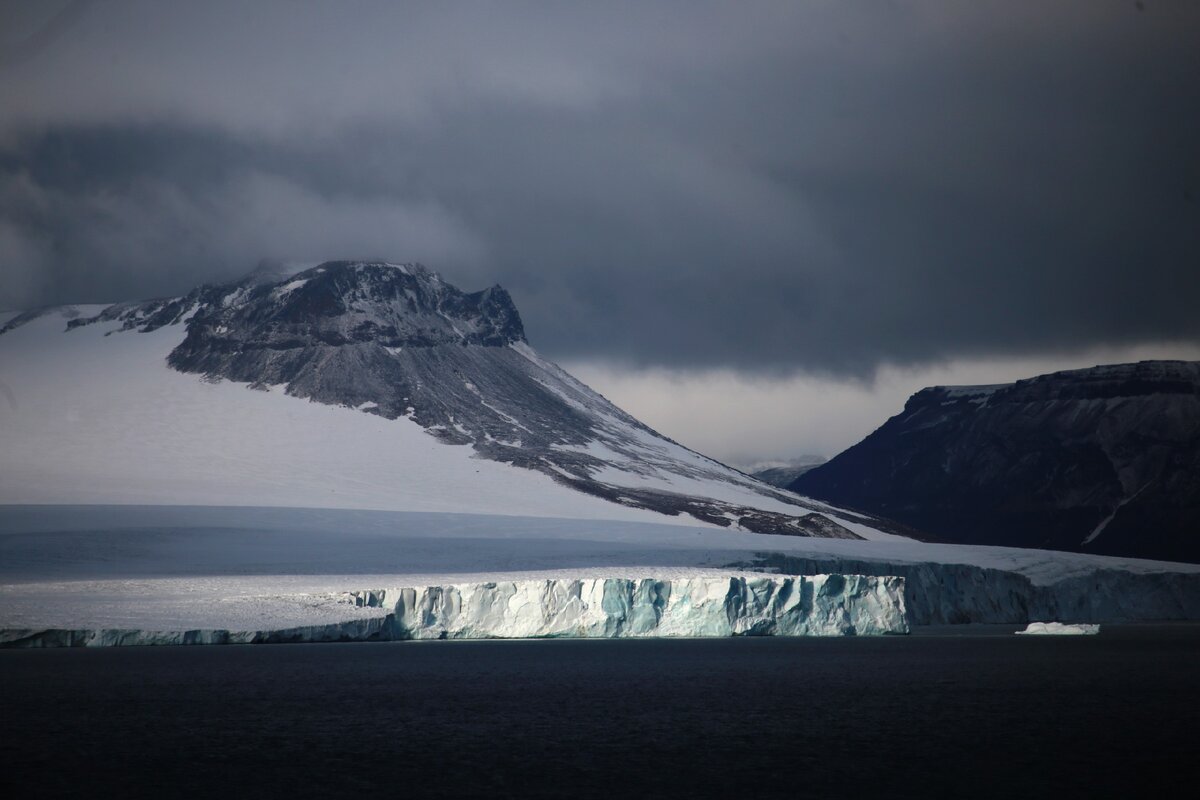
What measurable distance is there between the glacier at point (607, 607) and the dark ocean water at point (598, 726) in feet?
8.05

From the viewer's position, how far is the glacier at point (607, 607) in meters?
73.9

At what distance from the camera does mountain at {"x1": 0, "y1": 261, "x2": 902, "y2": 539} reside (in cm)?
14012

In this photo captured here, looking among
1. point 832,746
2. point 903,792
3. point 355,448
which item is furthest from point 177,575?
point 355,448

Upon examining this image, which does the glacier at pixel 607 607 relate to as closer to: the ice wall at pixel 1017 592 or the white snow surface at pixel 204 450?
the ice wall at pixel 1017 592

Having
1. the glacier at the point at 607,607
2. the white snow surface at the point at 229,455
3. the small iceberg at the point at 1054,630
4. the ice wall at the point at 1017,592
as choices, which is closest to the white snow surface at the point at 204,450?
the white snow surface at the point at 229,455

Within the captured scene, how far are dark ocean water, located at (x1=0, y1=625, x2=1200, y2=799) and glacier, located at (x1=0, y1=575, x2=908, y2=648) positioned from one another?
2.45 meters

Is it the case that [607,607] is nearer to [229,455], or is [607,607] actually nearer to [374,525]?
[374,525]

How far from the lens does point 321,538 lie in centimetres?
11044

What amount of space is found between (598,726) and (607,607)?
1220 inches

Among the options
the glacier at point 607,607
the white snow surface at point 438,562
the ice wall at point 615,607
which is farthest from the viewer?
the white snow surface at point 438,562

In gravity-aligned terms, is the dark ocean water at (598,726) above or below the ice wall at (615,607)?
below

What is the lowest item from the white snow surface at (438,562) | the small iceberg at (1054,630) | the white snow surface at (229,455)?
the small iceberg at (1054,630)

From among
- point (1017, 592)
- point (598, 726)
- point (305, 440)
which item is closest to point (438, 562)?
point (1017, 592)

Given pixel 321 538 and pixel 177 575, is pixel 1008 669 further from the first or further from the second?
pixel 321 538
